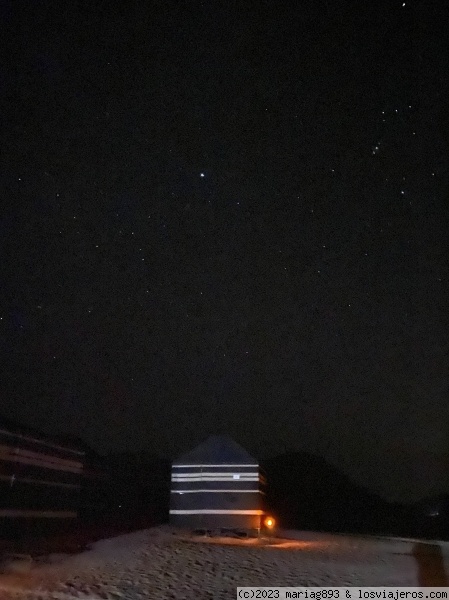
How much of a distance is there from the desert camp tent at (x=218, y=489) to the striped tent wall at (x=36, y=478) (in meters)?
3.52

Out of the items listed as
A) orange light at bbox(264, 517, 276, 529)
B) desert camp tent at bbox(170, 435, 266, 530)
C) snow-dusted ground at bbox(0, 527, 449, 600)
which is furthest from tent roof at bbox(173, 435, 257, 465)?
snow-dusted ground at bbox(0, 527, 449, 600)

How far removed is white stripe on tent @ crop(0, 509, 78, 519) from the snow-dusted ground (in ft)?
4.80

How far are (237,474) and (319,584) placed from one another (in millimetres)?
9200

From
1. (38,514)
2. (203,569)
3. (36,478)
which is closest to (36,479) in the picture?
(36,478)

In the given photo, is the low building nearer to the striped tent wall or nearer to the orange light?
the striped tent wall

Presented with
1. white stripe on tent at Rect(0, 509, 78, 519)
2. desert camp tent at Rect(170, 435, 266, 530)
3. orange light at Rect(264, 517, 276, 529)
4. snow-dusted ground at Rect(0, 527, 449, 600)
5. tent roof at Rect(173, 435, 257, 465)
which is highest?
tent roof at Rect(173, 435, 257, 465)

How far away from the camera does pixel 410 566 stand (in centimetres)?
1297

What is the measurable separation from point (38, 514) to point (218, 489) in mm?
6741

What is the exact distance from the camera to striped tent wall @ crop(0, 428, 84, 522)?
12.2 m

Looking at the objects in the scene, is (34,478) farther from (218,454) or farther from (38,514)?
(218,454)

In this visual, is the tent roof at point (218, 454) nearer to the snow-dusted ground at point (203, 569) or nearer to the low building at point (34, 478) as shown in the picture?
the snow-dusted ground at point (203, 569)

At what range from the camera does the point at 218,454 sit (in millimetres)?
19734

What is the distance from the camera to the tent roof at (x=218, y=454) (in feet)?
64.7

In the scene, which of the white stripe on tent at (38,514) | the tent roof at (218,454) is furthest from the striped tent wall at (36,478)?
the tent roof at (218,454)
